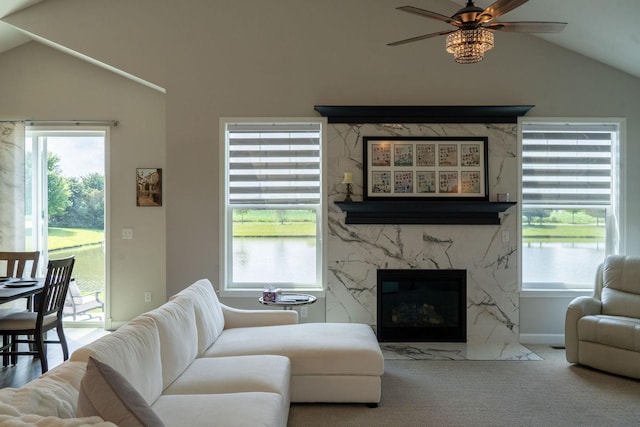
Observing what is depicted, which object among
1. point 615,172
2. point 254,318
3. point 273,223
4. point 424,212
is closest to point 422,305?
point 424,212

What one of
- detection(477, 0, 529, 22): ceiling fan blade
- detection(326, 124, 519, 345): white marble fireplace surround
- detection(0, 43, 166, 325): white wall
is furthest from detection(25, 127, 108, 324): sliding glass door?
detection(477, 0, 529, 22): ceiling fan blade

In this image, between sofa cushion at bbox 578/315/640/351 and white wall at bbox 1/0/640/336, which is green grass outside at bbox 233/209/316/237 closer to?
white wall at bbox 1/0/640/336

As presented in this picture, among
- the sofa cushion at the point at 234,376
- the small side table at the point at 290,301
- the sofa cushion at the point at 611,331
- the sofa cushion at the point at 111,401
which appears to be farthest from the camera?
the small side table at the point at 290,301

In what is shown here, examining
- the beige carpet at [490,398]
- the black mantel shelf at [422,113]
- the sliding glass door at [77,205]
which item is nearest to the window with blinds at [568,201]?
the black mantel shelf at [422,113]

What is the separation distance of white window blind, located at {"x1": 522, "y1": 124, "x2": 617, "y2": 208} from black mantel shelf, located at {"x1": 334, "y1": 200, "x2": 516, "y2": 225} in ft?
1.62

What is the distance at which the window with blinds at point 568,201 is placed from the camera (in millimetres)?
4918

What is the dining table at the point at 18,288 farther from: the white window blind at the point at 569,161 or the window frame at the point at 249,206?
the white window blind at the point at 569,161

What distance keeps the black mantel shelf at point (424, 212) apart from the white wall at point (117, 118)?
238 centimetres

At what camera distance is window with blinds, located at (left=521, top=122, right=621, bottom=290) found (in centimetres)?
492

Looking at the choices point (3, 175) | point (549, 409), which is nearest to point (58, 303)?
point (3, 175)

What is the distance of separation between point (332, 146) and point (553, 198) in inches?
96.6

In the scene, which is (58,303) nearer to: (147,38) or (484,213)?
(147,38)

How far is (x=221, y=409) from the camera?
2240 millimetres

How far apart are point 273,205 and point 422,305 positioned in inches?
76.4
